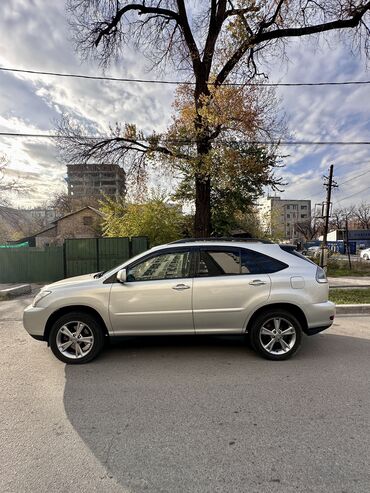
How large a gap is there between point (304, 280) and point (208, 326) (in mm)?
1554

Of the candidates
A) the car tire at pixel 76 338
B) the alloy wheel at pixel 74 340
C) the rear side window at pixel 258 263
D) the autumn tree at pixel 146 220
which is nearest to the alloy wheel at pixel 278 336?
the rear side window at pixel 258 263

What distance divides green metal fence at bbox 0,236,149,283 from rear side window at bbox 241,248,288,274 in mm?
9701

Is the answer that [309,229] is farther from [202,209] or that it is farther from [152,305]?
[152,305]

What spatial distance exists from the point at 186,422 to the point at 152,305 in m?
1.68

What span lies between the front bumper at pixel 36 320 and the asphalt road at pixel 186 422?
19.4 inches

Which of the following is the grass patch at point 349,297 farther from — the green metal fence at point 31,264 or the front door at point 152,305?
the green metal fence at point 31,264

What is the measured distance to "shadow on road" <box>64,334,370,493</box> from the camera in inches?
87.2

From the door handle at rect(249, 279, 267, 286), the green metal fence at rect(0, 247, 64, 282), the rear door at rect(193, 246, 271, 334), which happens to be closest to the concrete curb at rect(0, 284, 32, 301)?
the green metal fence at rect(0, 247, 64, 282)

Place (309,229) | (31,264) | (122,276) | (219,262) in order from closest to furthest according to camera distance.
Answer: (122,276) → (219,262) → (31,264) → (309,229)

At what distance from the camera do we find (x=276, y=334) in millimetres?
4293

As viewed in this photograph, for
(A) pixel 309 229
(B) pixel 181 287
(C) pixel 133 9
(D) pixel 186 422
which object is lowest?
(D) pixel 186 422

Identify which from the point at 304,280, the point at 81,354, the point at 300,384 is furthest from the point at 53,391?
the point at 304,280

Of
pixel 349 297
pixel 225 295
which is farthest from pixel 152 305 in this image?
pixel 349 297

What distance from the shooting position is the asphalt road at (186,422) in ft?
7.17
